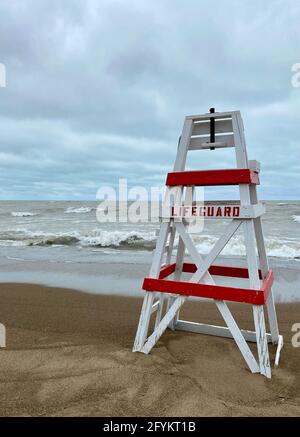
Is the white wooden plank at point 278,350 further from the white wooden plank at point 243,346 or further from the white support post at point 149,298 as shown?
the white support post at point 149,298

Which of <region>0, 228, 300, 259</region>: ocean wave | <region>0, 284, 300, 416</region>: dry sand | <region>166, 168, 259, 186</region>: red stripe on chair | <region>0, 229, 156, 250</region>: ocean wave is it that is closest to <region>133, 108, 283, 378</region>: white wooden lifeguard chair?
<region>166, 168, 259, 186</region>: red stripe on chair

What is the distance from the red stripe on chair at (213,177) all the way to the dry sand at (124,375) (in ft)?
6.83

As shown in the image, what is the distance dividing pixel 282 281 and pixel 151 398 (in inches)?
266

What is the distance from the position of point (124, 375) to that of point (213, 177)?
235 cm

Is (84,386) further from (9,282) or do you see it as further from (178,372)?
(9,282)

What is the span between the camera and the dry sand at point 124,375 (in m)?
2.92

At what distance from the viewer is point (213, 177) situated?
3.83 meters

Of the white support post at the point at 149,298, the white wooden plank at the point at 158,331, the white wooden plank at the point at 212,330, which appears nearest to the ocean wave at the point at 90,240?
the white wooden plank at the point at 212,330

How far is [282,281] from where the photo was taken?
880 centimetres

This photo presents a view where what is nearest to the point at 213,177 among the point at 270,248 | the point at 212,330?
the point at 212,330

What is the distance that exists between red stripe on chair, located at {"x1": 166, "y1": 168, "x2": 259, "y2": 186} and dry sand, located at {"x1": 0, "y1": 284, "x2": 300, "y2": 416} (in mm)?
2082

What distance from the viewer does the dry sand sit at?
292 cm

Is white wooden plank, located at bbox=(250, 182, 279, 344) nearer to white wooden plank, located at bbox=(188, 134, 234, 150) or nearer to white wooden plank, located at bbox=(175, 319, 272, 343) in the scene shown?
white wooden plank, located at bbox=(175, 319, 272, 343)

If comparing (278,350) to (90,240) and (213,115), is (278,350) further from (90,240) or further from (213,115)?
(90,240)
